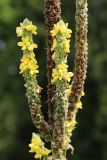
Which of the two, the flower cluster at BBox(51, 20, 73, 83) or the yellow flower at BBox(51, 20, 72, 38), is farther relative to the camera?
the flower cluster at BBox(51, 20, 73, 83)

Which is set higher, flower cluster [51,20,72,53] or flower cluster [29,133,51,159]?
flower cluster [51,20,72,53]

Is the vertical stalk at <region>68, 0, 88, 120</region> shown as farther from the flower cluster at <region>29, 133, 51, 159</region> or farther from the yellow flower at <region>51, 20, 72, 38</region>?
the flower cluster at <region>29, 133, 51, 159</region>

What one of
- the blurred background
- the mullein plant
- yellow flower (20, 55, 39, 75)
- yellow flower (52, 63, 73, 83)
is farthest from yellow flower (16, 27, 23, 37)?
the blurred background

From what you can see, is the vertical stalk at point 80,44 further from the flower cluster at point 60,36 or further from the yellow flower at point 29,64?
the yellow flower at point 29,64

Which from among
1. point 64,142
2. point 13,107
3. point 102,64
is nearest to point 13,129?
point 13,107

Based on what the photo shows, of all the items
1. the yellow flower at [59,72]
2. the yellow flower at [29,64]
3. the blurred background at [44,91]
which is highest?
the blurred background at [44,91]

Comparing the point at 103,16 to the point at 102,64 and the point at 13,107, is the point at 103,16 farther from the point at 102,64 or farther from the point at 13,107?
the point at 13,107

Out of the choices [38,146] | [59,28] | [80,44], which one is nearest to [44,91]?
[38,146]

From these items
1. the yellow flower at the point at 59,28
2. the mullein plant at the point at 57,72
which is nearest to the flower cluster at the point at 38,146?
the mullein plant at the point at 57,72
